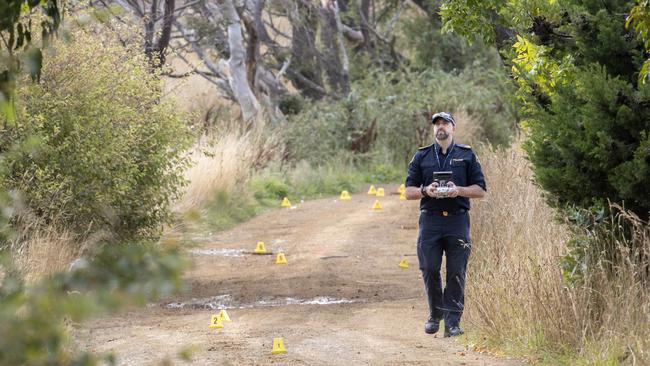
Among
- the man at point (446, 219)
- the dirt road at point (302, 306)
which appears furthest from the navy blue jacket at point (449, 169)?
the dirt road at point (302, 306)

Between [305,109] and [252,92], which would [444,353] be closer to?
[252,92]

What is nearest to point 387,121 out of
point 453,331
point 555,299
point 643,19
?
point 453,331

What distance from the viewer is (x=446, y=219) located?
31.8ft

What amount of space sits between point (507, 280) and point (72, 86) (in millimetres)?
5520

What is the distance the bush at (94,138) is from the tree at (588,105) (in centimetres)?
438

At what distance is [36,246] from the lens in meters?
10.6

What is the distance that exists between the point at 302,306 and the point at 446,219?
276 cm

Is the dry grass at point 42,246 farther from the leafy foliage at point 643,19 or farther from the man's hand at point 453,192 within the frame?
the leafy foliage at point 643,19

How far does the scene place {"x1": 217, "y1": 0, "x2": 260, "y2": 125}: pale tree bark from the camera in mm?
25750

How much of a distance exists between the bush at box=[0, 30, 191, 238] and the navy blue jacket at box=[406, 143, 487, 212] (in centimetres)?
307

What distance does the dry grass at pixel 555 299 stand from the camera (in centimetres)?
751

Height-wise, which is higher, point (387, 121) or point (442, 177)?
point (387, 121)

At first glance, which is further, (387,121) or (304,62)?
(304,62)

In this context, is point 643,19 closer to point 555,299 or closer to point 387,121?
point 555,299
